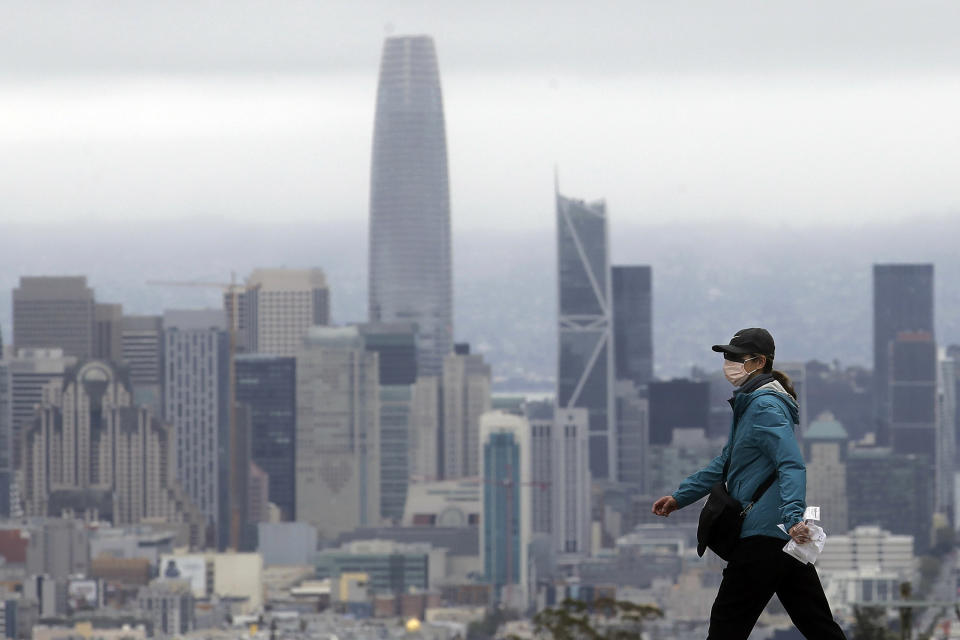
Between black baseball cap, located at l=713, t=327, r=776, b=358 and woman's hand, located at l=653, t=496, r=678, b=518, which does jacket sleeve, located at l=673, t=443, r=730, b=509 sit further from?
black baseball cap, located at l=713, t=327, r=776, b=358

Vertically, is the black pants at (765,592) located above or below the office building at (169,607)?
above

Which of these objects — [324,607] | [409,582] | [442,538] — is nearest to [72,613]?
[324,607]

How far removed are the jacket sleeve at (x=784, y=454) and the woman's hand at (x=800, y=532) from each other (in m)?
0.02

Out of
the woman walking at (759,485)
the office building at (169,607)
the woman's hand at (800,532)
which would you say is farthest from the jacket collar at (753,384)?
the office building at (169,607)

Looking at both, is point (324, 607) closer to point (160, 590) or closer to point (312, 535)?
point (160, 590)

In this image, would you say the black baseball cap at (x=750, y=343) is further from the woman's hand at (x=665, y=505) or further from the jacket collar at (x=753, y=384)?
the woman's hand at (x=665, y=505)

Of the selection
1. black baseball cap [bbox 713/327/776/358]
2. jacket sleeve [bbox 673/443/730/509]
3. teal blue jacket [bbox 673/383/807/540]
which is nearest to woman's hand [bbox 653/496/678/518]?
jacket sleeve [bbox 673/443/730/509]

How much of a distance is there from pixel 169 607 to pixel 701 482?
145m

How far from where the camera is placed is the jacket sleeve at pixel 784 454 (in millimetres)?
8812

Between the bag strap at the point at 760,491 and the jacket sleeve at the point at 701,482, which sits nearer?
the bag strap at the point at 760,491

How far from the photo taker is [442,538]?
196 meters

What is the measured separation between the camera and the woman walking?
356 inches

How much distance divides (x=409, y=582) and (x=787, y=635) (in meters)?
57.4

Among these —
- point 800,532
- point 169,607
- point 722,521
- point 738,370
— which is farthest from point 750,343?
point 169,607
